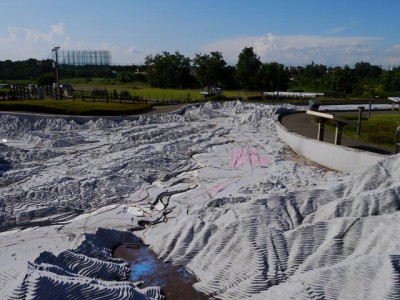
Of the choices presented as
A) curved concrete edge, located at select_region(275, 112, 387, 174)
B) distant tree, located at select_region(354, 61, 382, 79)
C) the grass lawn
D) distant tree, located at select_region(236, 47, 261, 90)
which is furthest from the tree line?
curved concrete edge, located at select_region(275, 112, 387, 174)

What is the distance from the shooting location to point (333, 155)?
13.1 meters

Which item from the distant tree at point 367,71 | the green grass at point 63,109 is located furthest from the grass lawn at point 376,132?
the distant tree at point 367,71

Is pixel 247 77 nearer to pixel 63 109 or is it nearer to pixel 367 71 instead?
pixel 63 109

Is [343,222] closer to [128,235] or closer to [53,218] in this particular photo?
[128,235]

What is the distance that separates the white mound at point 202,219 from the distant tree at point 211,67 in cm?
3615

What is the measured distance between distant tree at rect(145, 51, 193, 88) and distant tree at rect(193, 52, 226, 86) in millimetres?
2904

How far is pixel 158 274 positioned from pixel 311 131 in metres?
12.6

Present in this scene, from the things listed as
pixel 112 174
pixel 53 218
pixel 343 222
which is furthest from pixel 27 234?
pixel 343 222

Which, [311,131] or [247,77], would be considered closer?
[311,131]

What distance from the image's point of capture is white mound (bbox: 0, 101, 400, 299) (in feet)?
19.1

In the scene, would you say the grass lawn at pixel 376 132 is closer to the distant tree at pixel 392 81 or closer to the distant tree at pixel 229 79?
the distant tree at pixel 392 81

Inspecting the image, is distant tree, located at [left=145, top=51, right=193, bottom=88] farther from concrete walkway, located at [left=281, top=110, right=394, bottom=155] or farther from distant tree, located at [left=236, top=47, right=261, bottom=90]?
concrete walkway, located at [left=281, top=110, right=394, bottom=155]

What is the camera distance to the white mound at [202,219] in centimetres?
582

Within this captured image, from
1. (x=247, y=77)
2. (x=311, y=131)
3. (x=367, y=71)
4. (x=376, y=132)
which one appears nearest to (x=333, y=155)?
(x=376, y=132)
